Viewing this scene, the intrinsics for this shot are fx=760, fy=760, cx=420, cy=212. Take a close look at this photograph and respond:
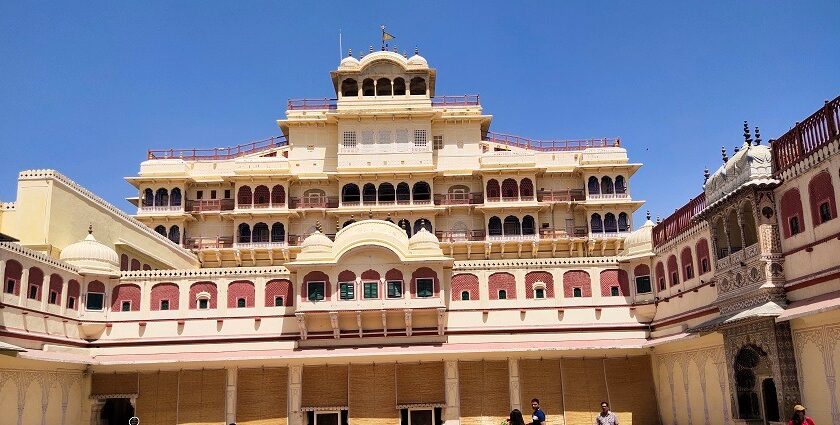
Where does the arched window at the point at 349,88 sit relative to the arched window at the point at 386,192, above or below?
above

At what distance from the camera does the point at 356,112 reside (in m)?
48.6

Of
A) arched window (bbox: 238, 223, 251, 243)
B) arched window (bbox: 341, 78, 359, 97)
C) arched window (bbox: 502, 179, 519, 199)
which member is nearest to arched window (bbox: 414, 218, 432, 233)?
arched window (bbox: 502, 179, 519, 199)

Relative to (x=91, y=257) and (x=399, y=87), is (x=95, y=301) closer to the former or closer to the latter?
(x=91, y=257)

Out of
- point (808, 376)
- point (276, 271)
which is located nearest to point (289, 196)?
point (276, 271)

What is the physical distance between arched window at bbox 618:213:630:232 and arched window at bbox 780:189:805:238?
2460cm

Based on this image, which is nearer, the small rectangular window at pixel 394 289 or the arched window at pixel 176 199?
the small rectangular window at pixel 394 289

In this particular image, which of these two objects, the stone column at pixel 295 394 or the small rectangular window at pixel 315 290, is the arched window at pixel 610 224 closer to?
the small rectangular window at pixel 315 290

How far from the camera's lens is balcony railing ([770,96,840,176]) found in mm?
20516

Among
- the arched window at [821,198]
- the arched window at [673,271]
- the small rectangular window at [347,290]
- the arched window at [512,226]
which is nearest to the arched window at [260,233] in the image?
the small rectangular window at [347,290]

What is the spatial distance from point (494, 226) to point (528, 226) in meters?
2.14

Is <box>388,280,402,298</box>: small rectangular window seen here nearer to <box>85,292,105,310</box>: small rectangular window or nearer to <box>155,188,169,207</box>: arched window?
<box>85,292,105,310</box>: small rectangular window

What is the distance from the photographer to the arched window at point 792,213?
72.9ft

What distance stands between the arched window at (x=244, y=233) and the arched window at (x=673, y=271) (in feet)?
86.7

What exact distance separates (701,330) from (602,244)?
69.1 ft
